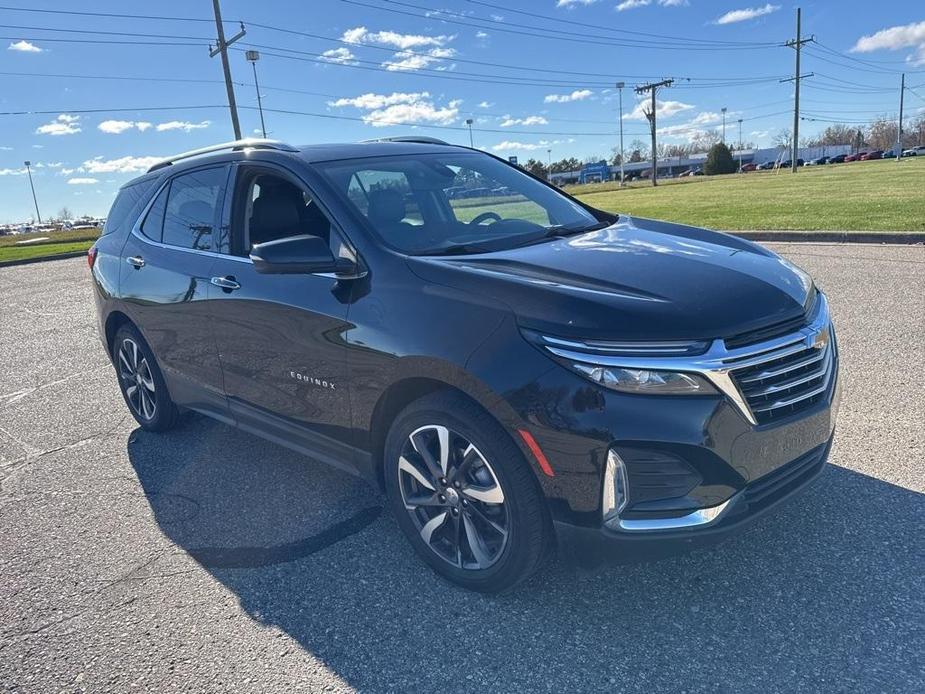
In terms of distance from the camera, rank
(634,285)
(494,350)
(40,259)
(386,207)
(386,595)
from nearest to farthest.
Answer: (494,350), (634,285), (386,595), (386,207), (40,259)

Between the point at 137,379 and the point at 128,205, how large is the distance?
1.25 m

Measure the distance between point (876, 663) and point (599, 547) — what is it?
3.15 feet

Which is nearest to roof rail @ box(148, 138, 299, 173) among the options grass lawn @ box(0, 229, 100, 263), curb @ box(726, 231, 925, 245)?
curb @ box(726, 231, 925, 245)

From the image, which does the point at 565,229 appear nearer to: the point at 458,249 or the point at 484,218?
the point at 484,218

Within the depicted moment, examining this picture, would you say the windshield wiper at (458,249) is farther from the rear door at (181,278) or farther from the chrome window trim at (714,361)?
the rear door at (181,278)

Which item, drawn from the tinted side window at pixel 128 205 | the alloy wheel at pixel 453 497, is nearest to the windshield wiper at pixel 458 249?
the alloy wheel at pixel 453 497

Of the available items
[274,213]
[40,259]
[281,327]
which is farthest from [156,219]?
[40,259]

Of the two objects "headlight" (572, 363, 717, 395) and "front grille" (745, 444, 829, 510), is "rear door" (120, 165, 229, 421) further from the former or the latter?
"front grille" (745, 444, 829, 510)

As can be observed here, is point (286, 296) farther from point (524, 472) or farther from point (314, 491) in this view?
point (524, 472)

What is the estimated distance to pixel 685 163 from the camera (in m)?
136

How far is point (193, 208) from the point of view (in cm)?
417

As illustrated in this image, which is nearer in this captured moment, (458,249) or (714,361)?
(714,361)

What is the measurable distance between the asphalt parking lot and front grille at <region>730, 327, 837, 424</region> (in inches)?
22.5

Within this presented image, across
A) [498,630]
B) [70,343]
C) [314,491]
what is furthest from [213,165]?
[70,343]
